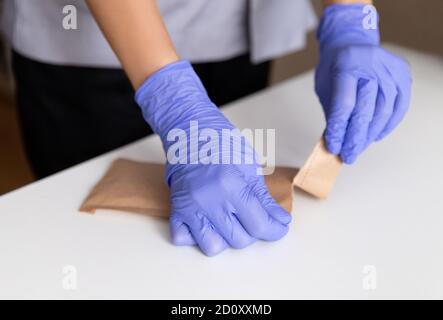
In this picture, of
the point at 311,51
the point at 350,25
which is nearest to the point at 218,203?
the point at 350,25

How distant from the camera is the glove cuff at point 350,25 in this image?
3.57 feet

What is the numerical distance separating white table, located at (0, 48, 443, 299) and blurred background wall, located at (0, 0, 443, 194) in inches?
Result: 32.5

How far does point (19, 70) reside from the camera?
4.24 feet

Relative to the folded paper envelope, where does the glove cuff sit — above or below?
above

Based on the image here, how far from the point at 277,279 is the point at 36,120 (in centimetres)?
73

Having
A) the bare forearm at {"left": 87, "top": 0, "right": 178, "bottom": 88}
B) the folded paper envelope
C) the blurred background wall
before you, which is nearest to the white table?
the folded paper envelope

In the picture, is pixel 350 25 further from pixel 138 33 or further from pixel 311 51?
pixel 311 51

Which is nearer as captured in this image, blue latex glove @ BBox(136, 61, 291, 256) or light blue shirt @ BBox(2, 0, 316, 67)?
blue latex glove @ BBox(136, 61, 291, 256)

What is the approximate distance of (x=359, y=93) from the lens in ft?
3.14

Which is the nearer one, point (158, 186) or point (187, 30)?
point (158, 186)

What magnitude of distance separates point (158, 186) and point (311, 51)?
131 cm

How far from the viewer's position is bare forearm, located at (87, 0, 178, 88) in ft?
2.95

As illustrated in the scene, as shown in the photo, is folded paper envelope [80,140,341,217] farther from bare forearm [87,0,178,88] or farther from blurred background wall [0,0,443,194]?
blurred background wall [0,0,443,194]

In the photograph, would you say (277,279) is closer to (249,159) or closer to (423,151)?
(249,159)
